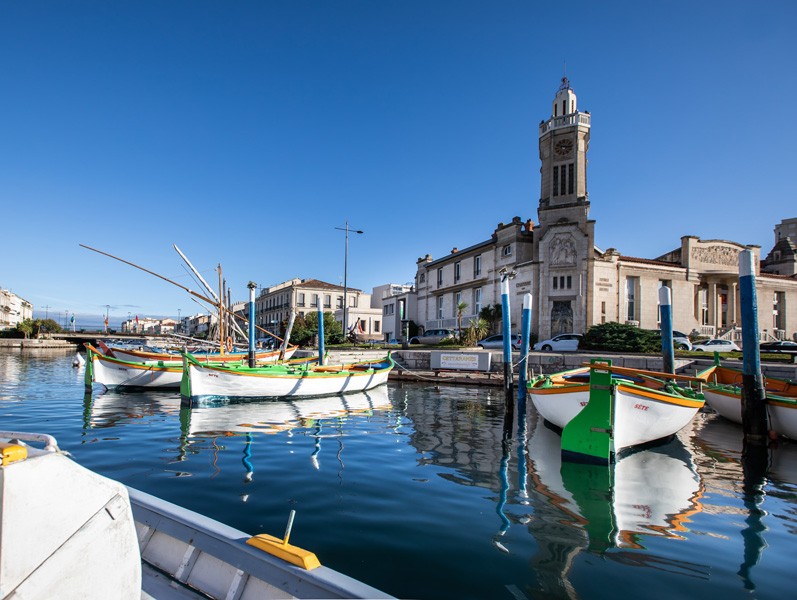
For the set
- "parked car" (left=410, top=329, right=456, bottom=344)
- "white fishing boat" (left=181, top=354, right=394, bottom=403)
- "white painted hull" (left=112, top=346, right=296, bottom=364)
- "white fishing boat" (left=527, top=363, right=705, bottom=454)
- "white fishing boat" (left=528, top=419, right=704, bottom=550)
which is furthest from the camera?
"parked car" (left=410, top=329, right=456, bottom=344)

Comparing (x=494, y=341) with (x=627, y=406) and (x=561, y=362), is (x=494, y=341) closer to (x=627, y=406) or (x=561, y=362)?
(x=561, y=362)

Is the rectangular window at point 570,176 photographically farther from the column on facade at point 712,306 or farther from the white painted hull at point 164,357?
the white painted hull at point 164,357

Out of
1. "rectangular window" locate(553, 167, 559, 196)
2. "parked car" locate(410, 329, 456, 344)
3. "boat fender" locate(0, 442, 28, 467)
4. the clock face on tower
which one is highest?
the clock face on tower

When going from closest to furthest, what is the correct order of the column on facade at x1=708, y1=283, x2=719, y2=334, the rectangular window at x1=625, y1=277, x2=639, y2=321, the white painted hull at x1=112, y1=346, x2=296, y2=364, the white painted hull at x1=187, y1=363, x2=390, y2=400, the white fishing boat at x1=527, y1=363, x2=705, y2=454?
1. the white fishing boat at x1=527, y1=363, x2=705, y2=454
2. the white painted hull at x1=187, y1=363, x2=390, y2=400
3. the white painted hull at x1=112, y1=346, x2=296, y2=364
4. the rectangular window at x1=625, y1=277, x2=639, y2=321
5. the column on facade at x1=708, y1=283, x2=719, y2=334

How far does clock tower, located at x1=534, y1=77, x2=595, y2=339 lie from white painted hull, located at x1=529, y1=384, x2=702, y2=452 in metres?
26.1

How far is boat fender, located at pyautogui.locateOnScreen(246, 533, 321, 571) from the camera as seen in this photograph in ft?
10.5

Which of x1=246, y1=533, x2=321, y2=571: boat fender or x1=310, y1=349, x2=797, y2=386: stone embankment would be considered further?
x1=310, y1=349, x2=797, y2=386: stone embankment

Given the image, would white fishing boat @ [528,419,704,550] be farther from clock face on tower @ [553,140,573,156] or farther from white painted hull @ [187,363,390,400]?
clock face on tower @ [553,140,573,156]

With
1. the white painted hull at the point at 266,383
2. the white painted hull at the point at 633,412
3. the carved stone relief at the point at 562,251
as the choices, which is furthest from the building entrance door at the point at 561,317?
the white painted hull at the point at 633,412

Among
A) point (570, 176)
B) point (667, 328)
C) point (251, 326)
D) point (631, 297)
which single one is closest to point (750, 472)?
point (667, 328)

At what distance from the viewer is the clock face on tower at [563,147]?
40438 millimetres

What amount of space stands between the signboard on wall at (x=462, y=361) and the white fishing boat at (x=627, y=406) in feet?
46.4

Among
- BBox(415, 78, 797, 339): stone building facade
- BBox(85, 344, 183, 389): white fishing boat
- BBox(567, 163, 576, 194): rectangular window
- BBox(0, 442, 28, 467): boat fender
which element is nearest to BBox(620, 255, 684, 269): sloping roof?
BBox(415, 78, 797, 339): stone building facade

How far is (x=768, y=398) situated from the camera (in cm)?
1253
